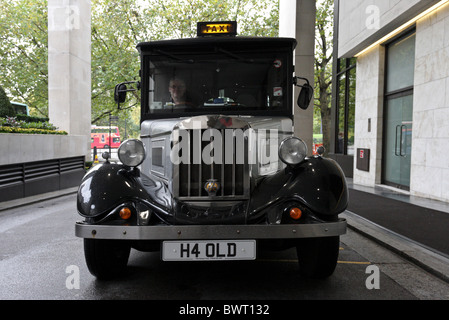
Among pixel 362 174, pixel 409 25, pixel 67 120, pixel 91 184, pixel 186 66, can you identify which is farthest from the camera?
pixel 67 120

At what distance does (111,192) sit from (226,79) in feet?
6.44

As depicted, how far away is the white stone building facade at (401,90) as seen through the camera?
844 centimetres

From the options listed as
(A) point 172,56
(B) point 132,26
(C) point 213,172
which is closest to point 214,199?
(C) point 213,172

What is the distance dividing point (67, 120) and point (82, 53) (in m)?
2.97

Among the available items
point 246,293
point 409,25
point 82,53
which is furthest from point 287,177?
point 82,53

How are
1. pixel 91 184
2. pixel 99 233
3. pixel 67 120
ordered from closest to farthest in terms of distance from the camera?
pixel 99 233, pixel 91 184, pixel 67 120

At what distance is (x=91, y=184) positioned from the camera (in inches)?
130

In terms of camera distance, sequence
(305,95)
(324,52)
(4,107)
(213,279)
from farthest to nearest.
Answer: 1. (324,52)
2. (4,107)
3. (305,95)
4. (213,279)

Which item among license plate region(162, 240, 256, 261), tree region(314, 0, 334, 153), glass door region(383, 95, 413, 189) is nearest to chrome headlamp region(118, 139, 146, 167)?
license plate region(162, 240, 256, 261)

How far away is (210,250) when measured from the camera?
3010 millimetres

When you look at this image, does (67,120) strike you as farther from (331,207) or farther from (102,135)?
(102,135)

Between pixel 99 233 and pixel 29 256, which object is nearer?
pixel 99 233

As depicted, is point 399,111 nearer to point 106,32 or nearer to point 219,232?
point 219,232

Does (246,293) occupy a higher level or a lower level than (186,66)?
lower
